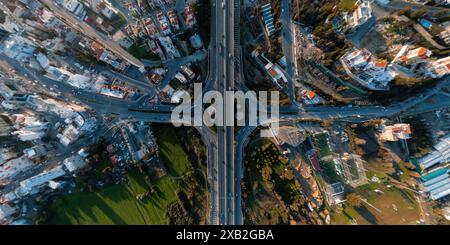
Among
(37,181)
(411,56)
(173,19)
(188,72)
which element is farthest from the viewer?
(188,72)

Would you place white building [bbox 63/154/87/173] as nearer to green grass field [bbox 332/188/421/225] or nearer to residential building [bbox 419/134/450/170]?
green grass field [bbox 332/188/421/225]

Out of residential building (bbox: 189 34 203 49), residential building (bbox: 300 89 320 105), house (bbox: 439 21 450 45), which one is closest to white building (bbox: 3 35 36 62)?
residential building (bbox: 189 34 203 49)

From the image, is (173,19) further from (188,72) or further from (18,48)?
(18,48)

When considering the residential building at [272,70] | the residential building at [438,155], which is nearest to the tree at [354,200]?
the residential building at [438,155]

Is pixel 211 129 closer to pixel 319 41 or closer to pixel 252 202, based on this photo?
pixel 252 202

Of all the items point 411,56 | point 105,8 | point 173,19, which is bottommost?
point 411,56

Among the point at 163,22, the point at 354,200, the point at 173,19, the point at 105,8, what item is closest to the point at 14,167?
the point at 105,8
